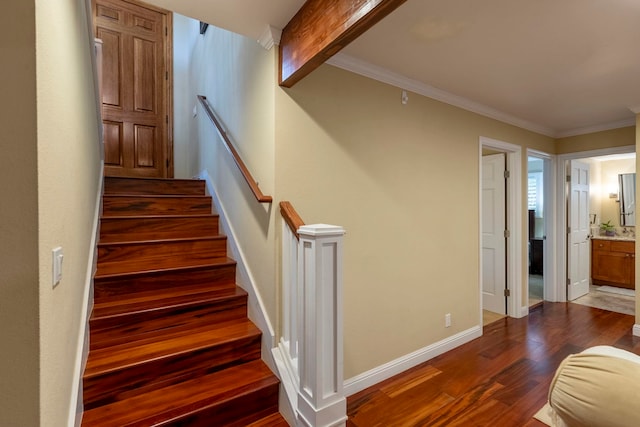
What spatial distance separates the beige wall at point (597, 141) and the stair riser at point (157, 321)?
4685mm

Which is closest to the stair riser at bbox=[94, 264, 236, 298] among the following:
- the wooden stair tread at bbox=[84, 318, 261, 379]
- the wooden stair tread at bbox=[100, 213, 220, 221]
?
the wooden stair tread at bbox=[84, 318, 261, 379]

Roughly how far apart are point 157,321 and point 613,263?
265 inches

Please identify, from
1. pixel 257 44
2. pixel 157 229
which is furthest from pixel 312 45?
pixel 157 229

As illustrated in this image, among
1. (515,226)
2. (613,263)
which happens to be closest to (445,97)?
(515,226)

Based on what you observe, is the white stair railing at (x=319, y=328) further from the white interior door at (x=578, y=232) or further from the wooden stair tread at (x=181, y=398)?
the white interior door at (x=578, y=232)

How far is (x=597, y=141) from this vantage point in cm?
392

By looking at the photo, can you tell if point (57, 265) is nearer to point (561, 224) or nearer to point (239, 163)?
point (239, 163)

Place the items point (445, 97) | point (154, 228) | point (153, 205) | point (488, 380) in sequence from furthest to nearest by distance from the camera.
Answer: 1. point (153, 205)
2. point (445, 97)
3. point (154, 228)
4. point (488, 380)

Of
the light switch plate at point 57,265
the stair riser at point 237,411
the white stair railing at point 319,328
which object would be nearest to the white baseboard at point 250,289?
the stair riser at point 237,411

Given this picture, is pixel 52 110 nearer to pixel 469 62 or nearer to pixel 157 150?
pixel 469 62

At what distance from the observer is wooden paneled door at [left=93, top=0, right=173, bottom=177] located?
384cm

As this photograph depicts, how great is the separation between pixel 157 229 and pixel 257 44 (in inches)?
68.0

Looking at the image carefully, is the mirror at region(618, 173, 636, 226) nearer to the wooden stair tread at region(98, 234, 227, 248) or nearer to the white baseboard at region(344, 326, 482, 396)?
the white baseboard at region(344, 326, 482, 396)

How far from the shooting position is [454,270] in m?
2.93
